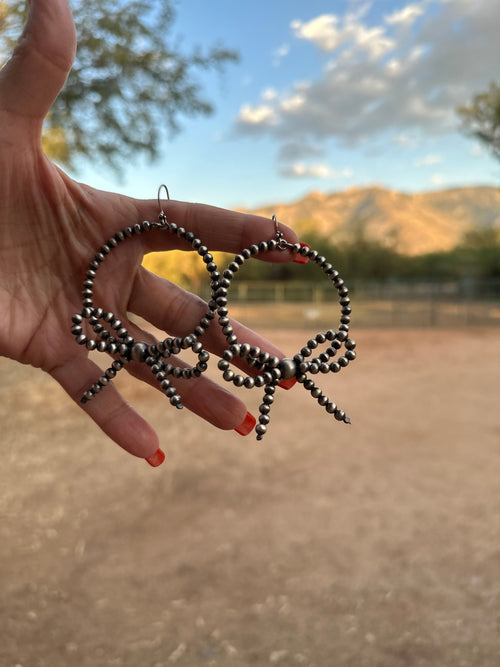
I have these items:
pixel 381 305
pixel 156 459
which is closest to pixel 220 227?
pixel 156 459

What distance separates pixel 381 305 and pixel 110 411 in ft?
50.4

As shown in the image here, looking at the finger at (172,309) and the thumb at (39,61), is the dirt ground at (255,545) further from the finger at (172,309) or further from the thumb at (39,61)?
the thumb at (39,61)

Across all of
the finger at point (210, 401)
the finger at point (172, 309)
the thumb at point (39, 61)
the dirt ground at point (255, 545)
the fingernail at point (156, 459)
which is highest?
the thumb at point (39, 61)

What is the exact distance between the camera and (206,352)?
140 centimetres

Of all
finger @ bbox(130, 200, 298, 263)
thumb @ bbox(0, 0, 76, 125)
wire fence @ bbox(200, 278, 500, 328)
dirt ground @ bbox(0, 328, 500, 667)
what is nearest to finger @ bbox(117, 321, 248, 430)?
finger @ bbox(130, 200, 298, 263)

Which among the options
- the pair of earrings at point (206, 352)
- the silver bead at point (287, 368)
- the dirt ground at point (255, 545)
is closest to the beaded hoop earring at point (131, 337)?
the pair of earrings at point (206, 352)

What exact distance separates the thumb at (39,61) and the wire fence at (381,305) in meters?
12.5

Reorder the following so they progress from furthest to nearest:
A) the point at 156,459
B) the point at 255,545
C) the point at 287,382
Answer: the point at 255,545 → the point at 156,459 → the point at 287,382

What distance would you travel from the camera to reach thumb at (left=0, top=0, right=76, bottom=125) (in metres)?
1.33

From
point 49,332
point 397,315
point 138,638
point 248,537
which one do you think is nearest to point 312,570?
point 248,537

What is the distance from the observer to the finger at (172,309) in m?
1.53

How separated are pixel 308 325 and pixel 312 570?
10652mm

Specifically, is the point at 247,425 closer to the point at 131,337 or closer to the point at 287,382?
the point at 287,382

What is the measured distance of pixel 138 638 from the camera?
2941mm
